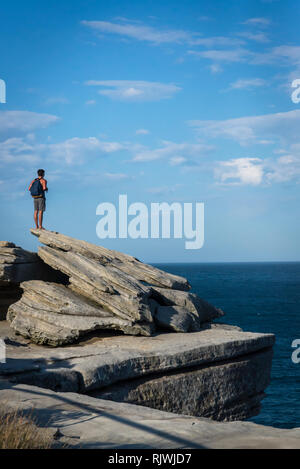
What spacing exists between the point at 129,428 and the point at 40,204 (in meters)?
14.2

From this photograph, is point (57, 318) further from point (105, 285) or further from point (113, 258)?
point (113, 258)

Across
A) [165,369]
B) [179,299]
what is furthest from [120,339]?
[179,299]

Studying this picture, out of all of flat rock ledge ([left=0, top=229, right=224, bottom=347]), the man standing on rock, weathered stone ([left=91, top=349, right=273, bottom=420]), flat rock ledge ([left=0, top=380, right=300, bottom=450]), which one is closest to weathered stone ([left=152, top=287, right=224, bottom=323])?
flat rock ledge ([left=0, top=229, right=224, bottom=347])

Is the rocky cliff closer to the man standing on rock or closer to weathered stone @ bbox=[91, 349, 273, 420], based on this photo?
weathered stone @ bbox=[91, 349, 273, 420]

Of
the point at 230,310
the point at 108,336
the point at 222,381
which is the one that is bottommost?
the point at 230,310

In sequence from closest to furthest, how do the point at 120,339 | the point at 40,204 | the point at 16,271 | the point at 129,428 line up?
the point at 129,428 < the point at 120,339 < the point at 16,271 < the point at 40,204

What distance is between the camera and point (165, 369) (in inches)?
599

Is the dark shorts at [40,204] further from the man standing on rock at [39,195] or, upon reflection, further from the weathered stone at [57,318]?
the weathered stone at [57,318]

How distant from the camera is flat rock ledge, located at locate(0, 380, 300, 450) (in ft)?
23.3

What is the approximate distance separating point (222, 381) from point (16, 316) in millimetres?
7338

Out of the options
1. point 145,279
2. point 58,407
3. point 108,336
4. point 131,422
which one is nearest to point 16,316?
point 108,336

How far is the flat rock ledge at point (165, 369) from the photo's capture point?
525 inches
